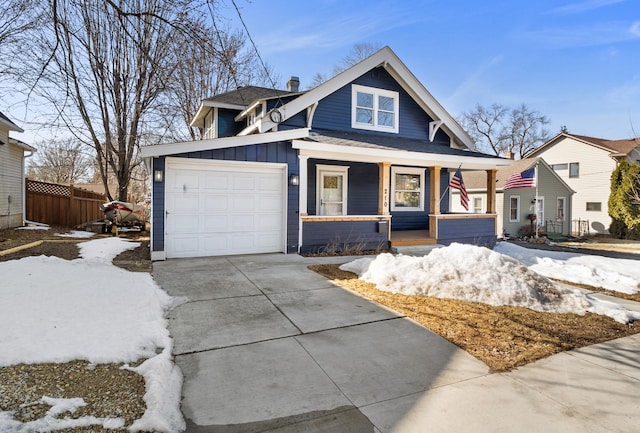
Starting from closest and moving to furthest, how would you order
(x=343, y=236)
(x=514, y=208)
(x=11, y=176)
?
(x=343, y=236) < (x=11, y=176) < (x=514, y=208)

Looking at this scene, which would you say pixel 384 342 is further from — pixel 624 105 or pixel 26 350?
pixel 624 105

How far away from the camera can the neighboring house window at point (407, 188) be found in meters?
13.0

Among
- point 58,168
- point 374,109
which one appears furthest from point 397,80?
point 58,168

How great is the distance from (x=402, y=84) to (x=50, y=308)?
12242 mm

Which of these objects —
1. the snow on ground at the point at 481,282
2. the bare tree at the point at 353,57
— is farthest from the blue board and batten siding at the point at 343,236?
the bare tree at the point at 353,57

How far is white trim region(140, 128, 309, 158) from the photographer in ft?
24.4

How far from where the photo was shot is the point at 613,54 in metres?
14.1

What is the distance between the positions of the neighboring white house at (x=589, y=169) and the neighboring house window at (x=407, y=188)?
19.0 meters

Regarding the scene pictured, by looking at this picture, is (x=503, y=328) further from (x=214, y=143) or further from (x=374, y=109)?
(x=374, y=109)

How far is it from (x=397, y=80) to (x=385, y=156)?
408cm

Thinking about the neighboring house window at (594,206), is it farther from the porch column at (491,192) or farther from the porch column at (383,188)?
the porch column at (383,188)

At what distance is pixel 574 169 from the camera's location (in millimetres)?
26234

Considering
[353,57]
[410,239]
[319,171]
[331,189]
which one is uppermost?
[353,57]

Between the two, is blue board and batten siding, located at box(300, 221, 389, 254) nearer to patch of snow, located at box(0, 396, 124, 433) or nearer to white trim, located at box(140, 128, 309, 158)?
white trim, located at box(140, 128, 309, 158)
